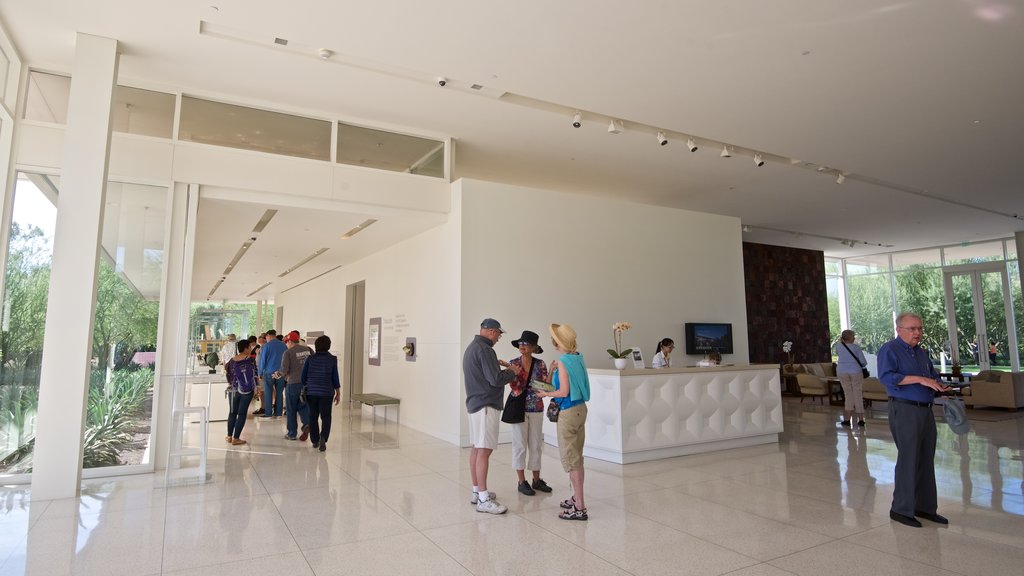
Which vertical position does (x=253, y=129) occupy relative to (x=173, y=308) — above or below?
above

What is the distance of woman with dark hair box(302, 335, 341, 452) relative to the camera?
668 cm

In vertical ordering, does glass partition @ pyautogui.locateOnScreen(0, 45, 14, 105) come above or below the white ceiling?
below

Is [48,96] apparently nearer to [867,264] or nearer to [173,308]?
[173,308]

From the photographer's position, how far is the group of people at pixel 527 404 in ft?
13.0

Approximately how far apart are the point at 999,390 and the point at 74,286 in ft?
46.3

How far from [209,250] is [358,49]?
7168 millimetres

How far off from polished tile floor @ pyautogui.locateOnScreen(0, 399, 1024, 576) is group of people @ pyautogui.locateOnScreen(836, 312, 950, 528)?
0.17 m

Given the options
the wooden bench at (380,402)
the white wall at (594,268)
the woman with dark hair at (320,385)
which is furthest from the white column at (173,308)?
the white wall at (594,268)

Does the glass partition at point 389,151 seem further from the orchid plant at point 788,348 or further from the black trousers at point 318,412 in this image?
the orchid plant at point 788,348

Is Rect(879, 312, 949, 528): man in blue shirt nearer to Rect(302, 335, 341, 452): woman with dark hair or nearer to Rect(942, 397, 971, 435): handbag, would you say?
Rect(942, 397, 971, 435): handbag

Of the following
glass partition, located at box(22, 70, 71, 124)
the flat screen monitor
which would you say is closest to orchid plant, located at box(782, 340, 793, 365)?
the flat screen monitor

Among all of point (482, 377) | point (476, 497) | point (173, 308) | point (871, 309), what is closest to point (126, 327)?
point (173, 308)

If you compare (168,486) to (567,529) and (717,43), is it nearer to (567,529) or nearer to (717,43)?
(567,529)

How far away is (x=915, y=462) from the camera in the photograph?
3.92 meters
